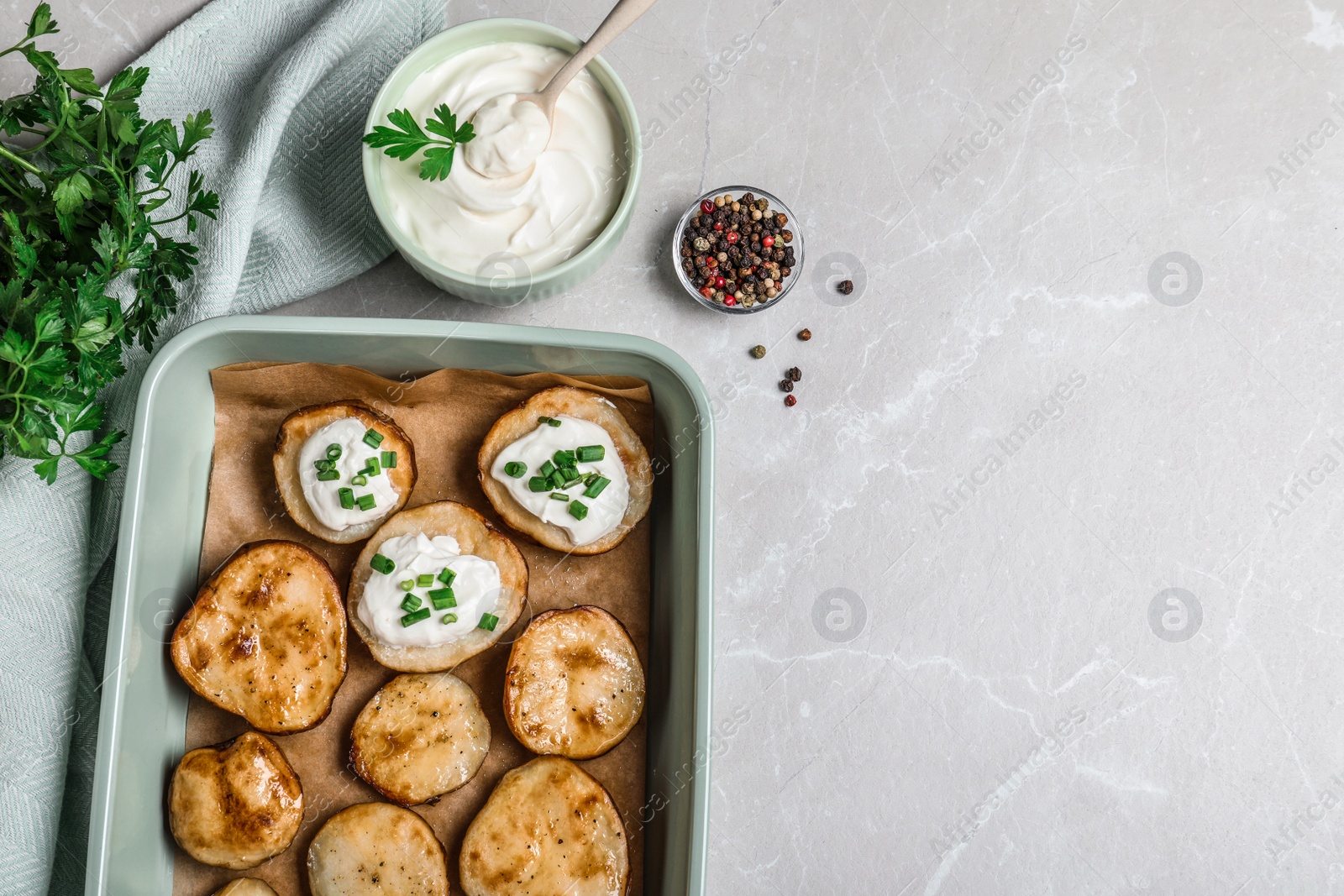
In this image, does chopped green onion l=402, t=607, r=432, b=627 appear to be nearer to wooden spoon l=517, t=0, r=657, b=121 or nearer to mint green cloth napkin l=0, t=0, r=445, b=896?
mint green cloth napkin l=0, t=0, r=445, b=896

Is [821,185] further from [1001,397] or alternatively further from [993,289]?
[1001,397]

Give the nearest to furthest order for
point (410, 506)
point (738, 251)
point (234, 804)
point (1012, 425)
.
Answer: point (234, 804), point (410, 506), point (738, 251), point (1012, 425)

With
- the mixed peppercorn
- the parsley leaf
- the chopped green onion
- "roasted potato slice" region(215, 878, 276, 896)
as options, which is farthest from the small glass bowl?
"roasted potato slice" region(215, 878, 276, 896)

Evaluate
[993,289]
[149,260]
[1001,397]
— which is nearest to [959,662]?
[1001,397]

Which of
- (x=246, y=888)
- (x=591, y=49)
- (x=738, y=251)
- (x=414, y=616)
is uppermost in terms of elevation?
(x=591, y=49)

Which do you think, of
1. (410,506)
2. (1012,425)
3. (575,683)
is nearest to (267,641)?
(410,506)

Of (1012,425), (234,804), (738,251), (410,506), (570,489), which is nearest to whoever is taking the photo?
(234,804)

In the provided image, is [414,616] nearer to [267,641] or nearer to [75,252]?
[267,641]
